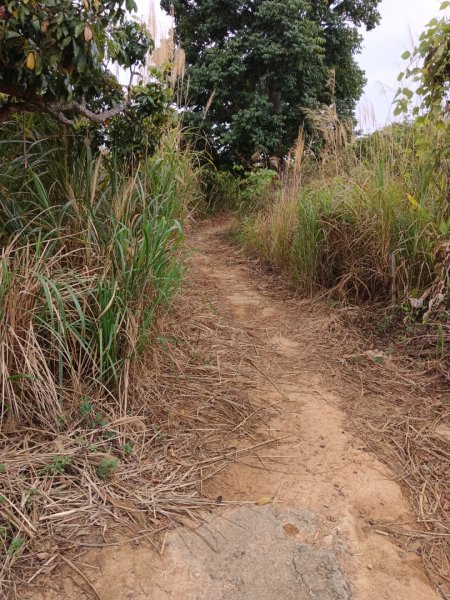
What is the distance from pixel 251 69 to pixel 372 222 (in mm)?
7336

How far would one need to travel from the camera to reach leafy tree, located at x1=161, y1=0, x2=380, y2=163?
8.77 metres

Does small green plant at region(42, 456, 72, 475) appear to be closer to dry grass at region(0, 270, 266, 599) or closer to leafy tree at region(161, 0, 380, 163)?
dry grass at region(0, 270, 266, 599)

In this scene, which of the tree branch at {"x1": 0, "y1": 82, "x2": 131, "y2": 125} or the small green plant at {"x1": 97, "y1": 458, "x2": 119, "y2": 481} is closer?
the small green plant at {"x1": 97, "y1": 458, "x2": 119, "y2": 481}

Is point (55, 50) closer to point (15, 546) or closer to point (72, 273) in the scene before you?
point (72, 273)

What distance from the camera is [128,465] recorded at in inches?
67.6

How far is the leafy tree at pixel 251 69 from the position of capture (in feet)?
28.8

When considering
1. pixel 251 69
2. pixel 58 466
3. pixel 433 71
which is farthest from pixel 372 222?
pixel 251 69

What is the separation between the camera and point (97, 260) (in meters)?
2.19

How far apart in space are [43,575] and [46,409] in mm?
622

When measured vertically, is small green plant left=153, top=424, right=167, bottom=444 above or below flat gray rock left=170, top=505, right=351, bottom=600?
above

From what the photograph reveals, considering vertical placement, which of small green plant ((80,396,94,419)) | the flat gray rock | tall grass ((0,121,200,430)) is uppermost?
tall grass ((0,121,200,430))

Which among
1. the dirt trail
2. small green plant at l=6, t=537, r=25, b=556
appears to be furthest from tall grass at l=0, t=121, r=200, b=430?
the dirt trail

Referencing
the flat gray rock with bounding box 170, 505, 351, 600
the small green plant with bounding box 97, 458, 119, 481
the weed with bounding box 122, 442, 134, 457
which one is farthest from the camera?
the weed with bounding box 122, 442, 134, 457

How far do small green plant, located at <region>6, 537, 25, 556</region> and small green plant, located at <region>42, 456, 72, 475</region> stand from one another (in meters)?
0.26
